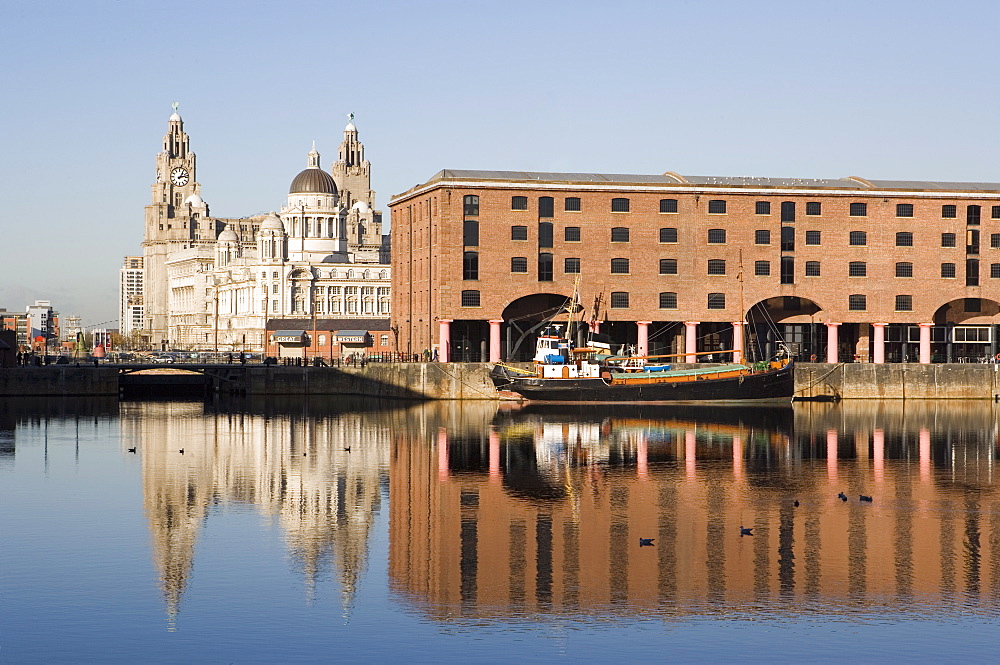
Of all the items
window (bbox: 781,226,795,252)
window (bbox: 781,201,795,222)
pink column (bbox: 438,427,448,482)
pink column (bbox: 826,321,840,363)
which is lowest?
pink column (bbox: 438,427,448,482)

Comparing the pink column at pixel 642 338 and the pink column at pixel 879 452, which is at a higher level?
the pink column at pixel 642 338

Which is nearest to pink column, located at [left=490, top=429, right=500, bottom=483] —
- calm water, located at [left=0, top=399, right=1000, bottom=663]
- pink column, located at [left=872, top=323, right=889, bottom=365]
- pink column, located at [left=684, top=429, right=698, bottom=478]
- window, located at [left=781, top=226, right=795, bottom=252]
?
calm water, located at [left=0, top=399, right=1000, bottom=663]

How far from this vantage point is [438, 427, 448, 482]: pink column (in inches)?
2335

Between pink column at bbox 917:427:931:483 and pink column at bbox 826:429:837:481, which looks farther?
pink column at bbox 826:429:837:481

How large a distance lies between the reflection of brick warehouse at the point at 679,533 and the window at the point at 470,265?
47437mm

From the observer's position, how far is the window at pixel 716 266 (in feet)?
386

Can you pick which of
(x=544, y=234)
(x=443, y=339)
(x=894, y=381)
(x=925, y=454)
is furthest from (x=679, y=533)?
(x=894, y=381)

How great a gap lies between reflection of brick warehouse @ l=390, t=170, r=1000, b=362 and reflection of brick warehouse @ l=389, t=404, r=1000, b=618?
48.1 m

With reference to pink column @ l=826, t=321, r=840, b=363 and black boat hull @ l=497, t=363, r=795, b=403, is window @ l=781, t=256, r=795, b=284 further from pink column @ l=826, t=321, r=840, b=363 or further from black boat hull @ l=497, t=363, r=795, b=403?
black boat hull @ l=497, t=363, r=795, b=403

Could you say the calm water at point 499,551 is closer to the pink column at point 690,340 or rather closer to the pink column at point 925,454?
the pink column at point 925,454

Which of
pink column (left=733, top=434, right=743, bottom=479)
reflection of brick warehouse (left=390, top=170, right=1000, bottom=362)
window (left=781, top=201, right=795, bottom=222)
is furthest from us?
window (left=781, top=201, right=795, bottom=222)

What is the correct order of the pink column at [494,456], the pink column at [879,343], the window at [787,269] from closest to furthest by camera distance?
the pink column at [494,456]
the window at [787,269]
the pink column at [879,343]

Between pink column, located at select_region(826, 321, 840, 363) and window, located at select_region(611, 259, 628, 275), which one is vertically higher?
window, located at select_region(611, 259, 628, 275)

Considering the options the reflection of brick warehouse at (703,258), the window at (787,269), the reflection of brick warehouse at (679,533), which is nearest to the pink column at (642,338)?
the reflection of brick warehouse at (703,258)
